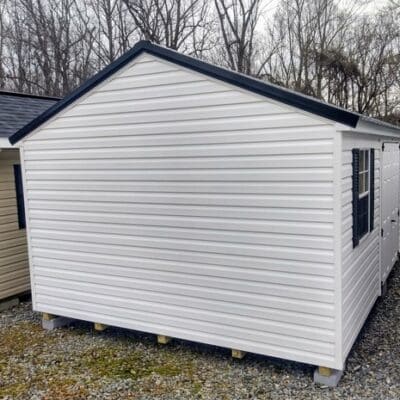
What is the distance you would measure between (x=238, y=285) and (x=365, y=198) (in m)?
1.89

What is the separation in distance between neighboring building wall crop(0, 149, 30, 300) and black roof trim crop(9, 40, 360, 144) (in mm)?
1678

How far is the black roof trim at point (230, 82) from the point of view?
3719mm

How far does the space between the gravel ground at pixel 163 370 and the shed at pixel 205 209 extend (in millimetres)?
273

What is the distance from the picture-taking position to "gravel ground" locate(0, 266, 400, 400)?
4.08 m

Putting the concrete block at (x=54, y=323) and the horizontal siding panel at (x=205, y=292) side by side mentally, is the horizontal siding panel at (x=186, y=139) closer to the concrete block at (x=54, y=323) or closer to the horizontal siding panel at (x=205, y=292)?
the horizontal siding panel at (x=205, y=292)

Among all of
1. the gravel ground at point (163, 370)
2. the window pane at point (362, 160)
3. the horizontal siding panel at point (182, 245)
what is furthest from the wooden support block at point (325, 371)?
the window pane at point (362, 160)

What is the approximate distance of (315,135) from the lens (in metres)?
3.88

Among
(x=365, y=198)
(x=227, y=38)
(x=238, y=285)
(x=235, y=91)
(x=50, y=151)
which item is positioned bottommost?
(x=238, y=285)

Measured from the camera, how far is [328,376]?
4.09m

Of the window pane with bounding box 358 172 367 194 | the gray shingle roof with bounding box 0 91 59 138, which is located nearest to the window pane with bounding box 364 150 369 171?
the window pane with bounding box 358 172 367 194

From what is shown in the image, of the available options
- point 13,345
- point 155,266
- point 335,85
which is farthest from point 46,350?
point 335,85

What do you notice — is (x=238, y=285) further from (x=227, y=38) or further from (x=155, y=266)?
(x=227, y=38)

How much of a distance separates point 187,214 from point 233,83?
4.55 ft

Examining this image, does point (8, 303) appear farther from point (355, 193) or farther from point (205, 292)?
point (355, 193)
